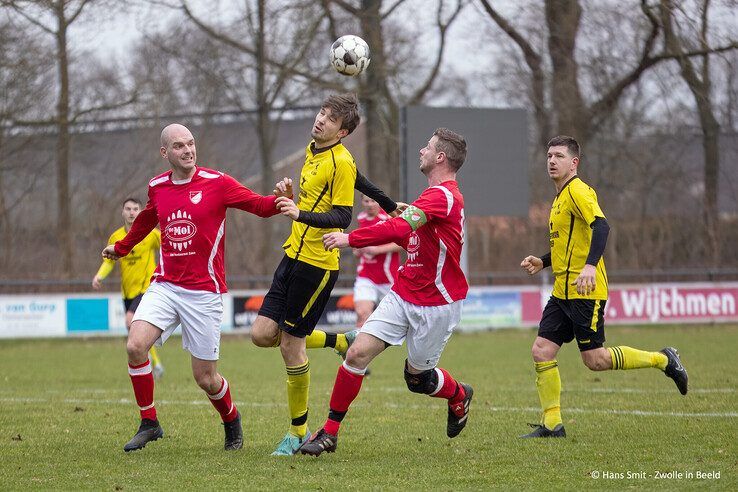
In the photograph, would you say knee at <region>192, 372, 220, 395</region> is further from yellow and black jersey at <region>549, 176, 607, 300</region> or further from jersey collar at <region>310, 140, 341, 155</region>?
yellow and black jersey at <region>549, 176, 607, 300</region>

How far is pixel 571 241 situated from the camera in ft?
25.9

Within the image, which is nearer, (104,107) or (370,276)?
(370,276)

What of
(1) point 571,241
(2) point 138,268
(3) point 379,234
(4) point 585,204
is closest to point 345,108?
(3) point 379,234

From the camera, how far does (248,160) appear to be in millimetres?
30359

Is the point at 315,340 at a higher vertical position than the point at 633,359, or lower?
higher

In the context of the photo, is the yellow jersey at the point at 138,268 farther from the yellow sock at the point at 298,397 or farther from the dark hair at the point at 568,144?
the dark hair at the point at 568,144

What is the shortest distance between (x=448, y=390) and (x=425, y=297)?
0.87 metres

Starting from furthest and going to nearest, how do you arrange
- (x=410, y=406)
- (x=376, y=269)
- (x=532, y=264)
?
1. (x=376, y=269)
2. (x=410, y=406)
3. (x=532, y=264)

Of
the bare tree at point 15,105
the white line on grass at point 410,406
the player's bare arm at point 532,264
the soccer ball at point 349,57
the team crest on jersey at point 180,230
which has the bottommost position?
the white line on grass at point 410,406

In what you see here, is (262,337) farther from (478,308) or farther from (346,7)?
(346,7)

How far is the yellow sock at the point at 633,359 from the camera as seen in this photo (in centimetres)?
794

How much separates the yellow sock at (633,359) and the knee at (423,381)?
1430mm

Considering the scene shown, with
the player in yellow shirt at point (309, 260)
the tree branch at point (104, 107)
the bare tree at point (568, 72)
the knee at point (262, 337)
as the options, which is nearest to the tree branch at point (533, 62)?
the bare tree at point (568, 72)

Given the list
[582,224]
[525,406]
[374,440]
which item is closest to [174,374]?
[525,406]
